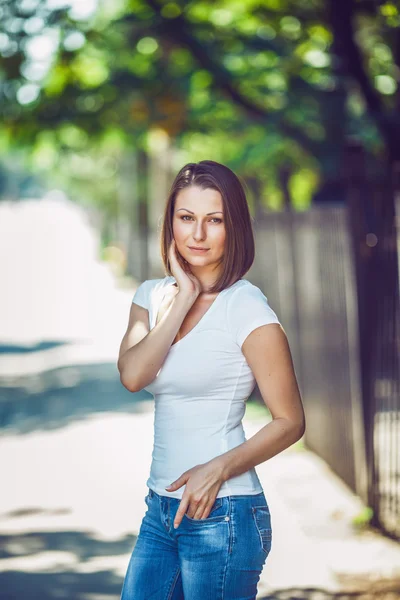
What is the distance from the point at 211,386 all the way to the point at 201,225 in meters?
0.44

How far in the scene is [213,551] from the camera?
277cm

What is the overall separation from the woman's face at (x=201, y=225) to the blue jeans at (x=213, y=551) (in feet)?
2.14

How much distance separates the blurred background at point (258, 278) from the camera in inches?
239

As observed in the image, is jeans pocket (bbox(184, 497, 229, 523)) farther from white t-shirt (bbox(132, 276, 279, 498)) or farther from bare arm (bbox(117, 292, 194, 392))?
bare arm (bbox(117, 292, 194, 392))

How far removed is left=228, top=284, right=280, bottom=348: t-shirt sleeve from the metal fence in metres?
3.26

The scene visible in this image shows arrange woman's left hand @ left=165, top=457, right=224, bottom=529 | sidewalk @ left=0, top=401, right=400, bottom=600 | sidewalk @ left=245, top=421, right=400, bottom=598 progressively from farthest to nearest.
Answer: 1. sidewalk @ left=0, top=401, right=400, bottom=600
2. sidewalk @ left=245, top=421, right=400, bottom=598
3. woman's left hand @ left=165, top=457, right=224, bottom=529

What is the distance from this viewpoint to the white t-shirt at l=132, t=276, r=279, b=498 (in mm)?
2795

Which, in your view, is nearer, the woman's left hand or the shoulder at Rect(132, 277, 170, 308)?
the woman's left hand

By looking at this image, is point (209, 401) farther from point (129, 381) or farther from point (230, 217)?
point (230, 217)

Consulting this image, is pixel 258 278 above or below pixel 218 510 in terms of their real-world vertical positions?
above

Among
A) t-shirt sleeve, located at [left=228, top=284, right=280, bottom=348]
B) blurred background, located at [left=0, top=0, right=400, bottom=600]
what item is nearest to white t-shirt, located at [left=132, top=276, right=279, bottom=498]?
t-shirt sleeve, located at [left=228, top=284, right=280, bottom=348]

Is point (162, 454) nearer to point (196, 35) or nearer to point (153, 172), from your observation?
point (196, 35)

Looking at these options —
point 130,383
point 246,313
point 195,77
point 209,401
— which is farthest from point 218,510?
point 195,77

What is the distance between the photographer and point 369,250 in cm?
635
